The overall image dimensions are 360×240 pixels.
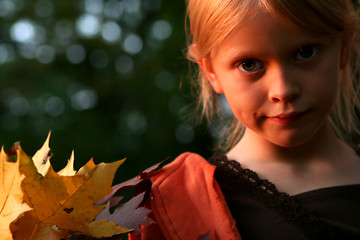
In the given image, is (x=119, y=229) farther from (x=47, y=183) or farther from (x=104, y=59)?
(x=104, y=59)

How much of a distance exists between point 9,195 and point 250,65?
0.53 metres

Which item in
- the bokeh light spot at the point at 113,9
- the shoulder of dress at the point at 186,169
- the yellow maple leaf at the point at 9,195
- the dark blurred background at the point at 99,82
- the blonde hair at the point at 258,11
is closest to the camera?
the yellow maple leaf at the point at 9,195

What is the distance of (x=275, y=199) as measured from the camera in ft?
3.26

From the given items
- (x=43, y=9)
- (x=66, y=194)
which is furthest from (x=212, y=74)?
(x=43, y=9)

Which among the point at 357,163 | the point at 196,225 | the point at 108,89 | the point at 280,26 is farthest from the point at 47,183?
the point at 108,89

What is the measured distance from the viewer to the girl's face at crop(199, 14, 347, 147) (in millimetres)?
875

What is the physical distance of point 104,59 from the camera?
2.44 metres

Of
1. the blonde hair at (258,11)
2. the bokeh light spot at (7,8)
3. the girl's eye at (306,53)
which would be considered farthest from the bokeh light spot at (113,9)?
the girl's eye at (306,53)

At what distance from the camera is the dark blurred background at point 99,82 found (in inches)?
86.0

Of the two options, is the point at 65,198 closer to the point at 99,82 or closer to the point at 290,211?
the point at 290,211

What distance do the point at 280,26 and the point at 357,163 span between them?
0.42 meters

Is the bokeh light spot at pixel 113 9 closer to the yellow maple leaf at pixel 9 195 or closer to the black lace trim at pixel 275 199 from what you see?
the black lace trim at pixel 275 199

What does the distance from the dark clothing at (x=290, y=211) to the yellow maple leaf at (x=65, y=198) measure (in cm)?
42

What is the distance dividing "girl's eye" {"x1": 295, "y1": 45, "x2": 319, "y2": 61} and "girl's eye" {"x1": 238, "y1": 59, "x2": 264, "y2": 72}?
7 cm
